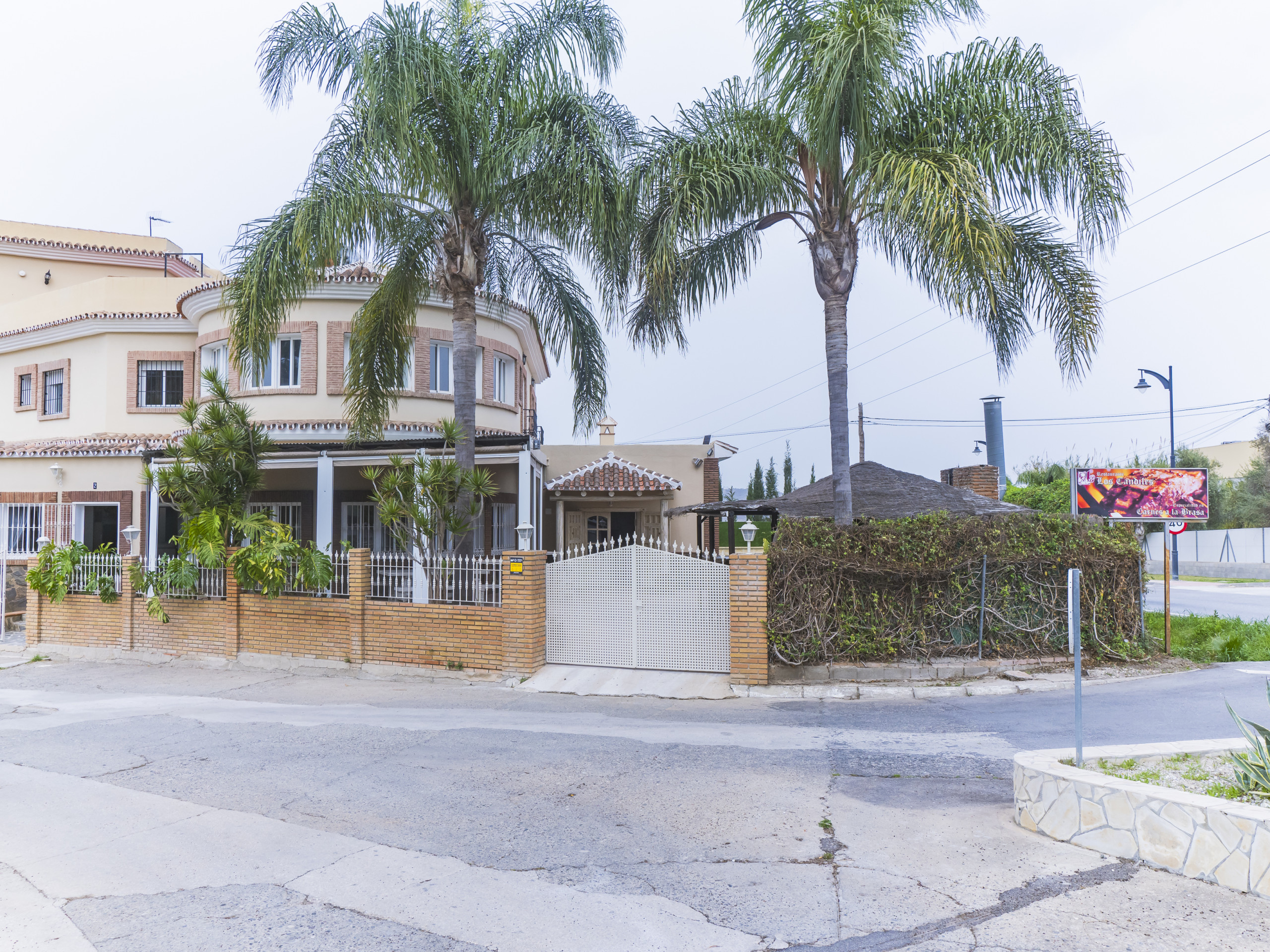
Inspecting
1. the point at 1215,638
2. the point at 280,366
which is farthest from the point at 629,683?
the point at 280,366

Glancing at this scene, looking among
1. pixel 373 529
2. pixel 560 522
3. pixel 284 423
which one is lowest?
pixel 373 529

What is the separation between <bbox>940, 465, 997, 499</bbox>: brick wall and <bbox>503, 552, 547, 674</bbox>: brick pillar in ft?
42.0

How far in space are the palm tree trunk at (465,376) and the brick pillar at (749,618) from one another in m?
4.48

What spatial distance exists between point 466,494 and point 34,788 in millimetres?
7089

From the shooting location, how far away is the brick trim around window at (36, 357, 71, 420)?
21391mm

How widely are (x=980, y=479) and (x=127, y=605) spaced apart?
1885cm

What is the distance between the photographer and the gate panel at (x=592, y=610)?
12.1m

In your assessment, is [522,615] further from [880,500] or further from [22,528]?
[22,528]

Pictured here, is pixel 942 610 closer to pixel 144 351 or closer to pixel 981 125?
pixel 981 125

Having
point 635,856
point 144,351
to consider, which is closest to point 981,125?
point 635,856

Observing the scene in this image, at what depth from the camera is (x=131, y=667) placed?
47.0 ft

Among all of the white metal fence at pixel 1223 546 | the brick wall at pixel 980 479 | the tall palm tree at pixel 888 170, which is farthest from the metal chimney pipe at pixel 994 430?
the tall palm tree at pixel 888 170

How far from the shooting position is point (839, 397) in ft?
40.8

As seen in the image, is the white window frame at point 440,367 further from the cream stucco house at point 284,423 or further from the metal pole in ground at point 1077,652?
the metal pole in ground at point 1077,652
